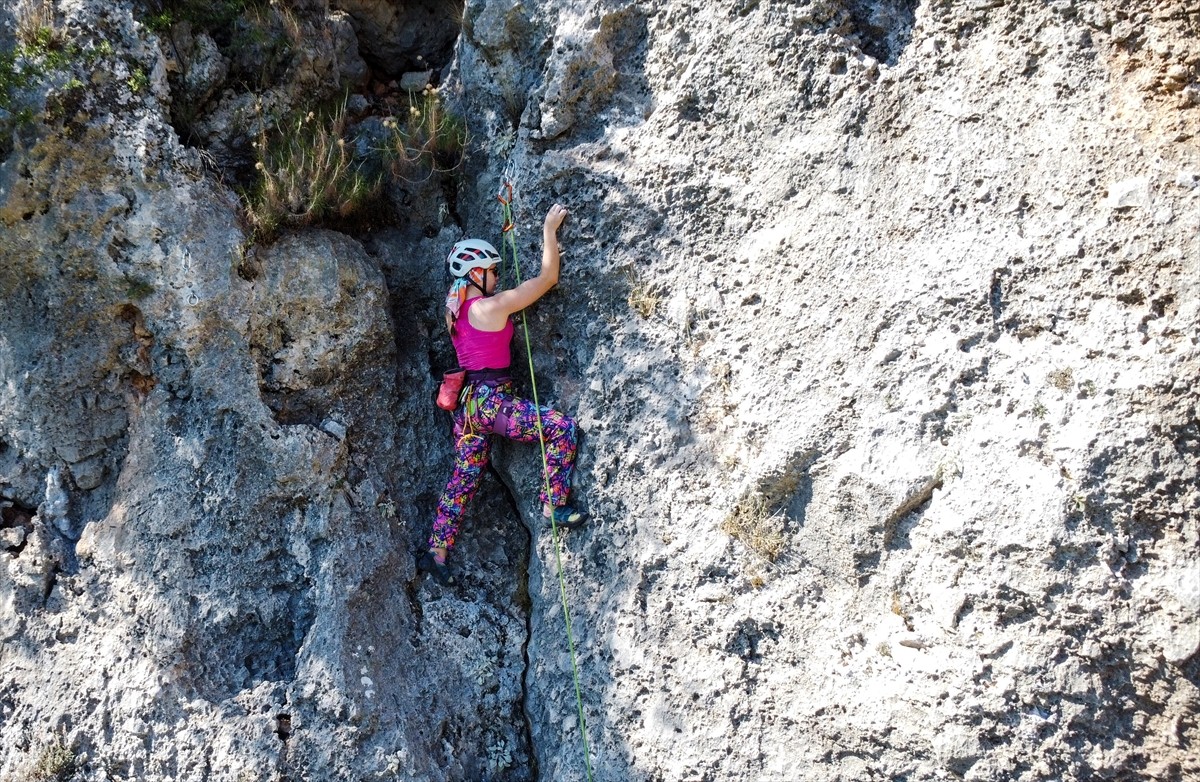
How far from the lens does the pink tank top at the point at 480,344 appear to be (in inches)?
187

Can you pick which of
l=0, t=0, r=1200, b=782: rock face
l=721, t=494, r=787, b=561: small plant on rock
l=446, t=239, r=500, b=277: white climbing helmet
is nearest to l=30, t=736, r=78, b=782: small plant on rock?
l=0, t=0, r=1200, b=782: rock face

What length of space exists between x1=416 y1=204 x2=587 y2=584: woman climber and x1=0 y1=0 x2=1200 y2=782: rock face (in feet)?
0.46

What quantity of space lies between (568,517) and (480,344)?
1000mm

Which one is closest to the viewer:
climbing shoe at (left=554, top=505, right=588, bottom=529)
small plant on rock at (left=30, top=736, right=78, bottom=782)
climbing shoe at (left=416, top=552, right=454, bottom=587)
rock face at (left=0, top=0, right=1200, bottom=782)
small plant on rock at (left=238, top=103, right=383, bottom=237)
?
rock face at (left=0, top=0, right=1200, bottom=782)

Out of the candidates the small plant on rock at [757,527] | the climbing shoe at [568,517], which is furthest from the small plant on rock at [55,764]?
the small plant on rock at [757,527]

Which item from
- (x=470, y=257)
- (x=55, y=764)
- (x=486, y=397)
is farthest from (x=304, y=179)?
Result: (x=55, y=764)

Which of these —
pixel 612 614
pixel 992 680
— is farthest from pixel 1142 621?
pixel 612 614

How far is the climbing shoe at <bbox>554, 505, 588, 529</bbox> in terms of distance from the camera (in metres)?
4.64

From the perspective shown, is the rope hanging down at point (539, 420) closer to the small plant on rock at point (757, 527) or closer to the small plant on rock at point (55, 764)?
the small plant on rock at point (757, 527)

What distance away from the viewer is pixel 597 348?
4.70 metres

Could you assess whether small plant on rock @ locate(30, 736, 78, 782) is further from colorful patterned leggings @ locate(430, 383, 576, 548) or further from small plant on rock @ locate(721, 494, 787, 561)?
small plant on rock @ locate(721, 494, 787, 561)

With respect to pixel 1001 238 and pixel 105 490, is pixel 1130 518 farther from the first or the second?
pixel 105 490

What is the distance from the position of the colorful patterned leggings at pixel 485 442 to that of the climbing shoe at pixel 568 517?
0.04 m

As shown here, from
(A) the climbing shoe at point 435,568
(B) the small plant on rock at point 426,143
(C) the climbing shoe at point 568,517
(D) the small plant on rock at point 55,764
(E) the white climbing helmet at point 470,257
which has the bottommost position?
(D) the small plant on rock at point 55,764
